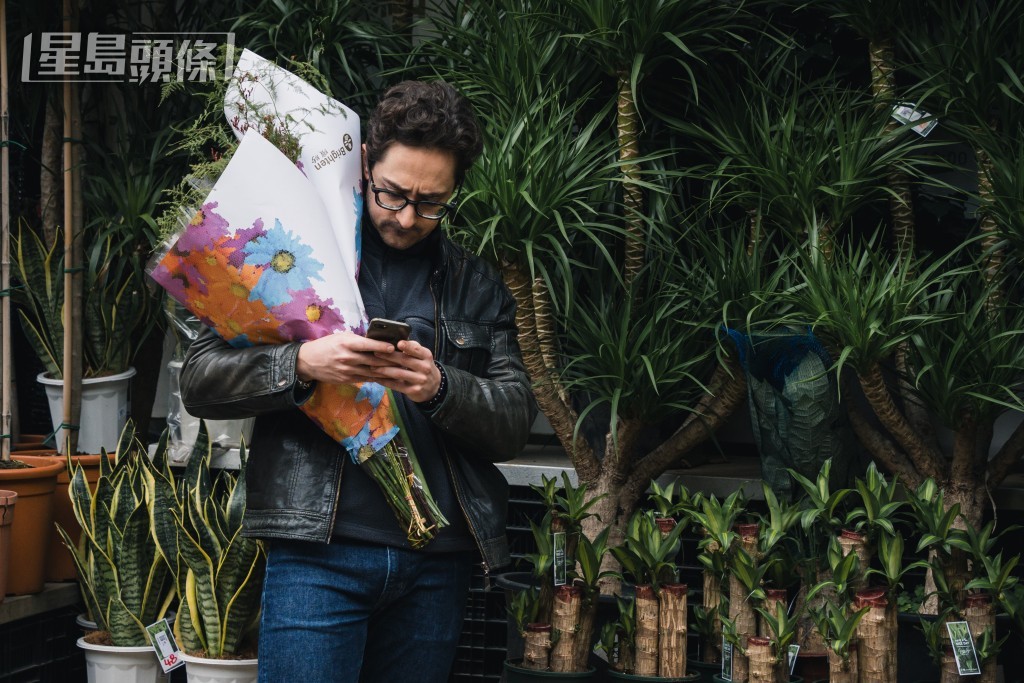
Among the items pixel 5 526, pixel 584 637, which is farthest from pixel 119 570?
pixel 584 637

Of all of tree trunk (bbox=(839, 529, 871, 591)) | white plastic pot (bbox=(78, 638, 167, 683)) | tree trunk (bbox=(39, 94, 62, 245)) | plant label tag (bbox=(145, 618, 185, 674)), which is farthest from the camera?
tree trunk (bbox=(39, 94, 62, 245))

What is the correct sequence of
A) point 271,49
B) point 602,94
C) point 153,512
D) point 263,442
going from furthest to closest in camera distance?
1. point 271,49
2. point 602,94
3. point 153,512
4. point 263,442

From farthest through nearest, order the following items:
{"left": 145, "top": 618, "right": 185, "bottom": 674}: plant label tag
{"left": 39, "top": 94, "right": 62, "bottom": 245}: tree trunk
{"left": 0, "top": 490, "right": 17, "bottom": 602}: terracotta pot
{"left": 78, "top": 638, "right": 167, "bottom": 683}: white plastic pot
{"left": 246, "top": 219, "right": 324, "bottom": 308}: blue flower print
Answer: {"left": 39, "top": 94, "right": 62, "bottom": 245}: tree trunk < {"left": 78, "top": 638, "right": 167, "bottom": 683}: white plastic pot < {"left": 145, "top": 618, "right": 185, "bottom": 674}: plant label tag < {"left": 0, "top": 490, "right": 17, "bottom": 602}: terracotta pot < {"left": 246, "top": 219, "right": 324, "bottom": 308}: blue flower print

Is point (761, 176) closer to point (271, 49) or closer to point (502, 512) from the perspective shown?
point (502, 512)

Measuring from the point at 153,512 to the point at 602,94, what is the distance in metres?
1.89

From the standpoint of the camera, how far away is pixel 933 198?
12.2ft

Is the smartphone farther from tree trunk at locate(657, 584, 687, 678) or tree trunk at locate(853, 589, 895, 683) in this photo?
tree trunk at locate(853, 589, 895, 683)

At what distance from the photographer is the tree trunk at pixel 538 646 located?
2.73 meters

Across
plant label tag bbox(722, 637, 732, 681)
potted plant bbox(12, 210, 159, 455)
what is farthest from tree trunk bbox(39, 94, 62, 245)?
plant label tag bbox(722, 637, 732, 681)

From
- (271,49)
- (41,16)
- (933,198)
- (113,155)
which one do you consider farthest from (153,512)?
(933,198)

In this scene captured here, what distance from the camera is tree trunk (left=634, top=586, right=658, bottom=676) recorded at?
2.66 metres

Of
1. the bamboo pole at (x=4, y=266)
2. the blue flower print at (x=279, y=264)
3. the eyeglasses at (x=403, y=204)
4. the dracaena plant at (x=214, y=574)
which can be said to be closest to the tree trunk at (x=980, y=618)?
the eyeglasses at (x=403, y=204)

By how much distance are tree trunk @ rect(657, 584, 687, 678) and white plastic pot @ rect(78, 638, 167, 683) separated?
5.25 ft

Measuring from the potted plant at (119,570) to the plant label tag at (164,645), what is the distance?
4.5 inches
